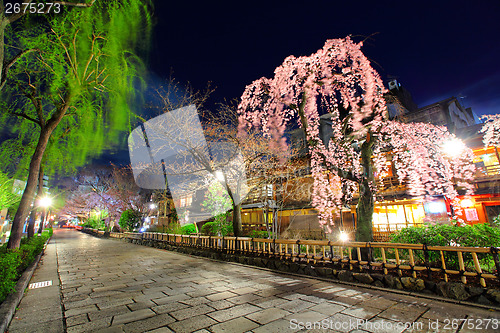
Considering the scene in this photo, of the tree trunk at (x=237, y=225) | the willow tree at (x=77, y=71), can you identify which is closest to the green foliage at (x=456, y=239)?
the tree trunk at (x=237, y=225)

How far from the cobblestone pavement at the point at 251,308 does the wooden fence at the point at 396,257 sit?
0.74m

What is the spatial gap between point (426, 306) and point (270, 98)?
8310 mm

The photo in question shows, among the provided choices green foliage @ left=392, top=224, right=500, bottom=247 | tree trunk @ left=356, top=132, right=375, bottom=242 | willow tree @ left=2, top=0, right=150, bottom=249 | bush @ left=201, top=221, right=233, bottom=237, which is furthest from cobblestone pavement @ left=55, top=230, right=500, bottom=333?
bush @ left=201, top=221, right=233, bottom=237

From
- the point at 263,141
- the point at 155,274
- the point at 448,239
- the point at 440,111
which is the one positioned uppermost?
the point at 440,111

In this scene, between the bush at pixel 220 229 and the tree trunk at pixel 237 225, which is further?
the bush at pixel 220 229

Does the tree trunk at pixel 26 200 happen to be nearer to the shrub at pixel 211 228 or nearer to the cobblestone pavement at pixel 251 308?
the cobblestone pavement at pixel 251 308

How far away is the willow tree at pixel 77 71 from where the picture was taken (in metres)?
7.20

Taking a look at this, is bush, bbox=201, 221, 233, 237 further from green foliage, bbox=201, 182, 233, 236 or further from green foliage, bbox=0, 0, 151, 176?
green foliage, bbox=0, 0, 151, 176

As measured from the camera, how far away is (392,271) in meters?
5.41

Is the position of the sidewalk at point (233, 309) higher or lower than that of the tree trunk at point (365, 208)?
lower

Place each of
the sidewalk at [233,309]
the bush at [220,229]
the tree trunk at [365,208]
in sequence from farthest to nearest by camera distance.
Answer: the bush at [220,229], the tree trunk at [365,208], the sidewalk at [233,309]

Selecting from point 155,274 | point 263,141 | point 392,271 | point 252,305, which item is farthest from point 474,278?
point 263,141

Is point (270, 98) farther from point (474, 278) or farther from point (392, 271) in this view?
point (474, 278)

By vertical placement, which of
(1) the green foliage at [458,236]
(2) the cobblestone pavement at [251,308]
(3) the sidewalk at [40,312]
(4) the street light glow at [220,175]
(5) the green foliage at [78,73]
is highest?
(5) the green foliage at [78,73]
